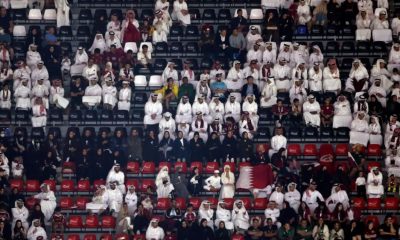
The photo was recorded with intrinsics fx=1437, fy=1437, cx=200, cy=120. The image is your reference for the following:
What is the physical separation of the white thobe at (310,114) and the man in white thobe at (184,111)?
373 cm

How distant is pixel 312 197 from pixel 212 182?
Result: 10.4 ft

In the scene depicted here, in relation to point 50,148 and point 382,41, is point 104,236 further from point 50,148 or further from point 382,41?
point 382,41

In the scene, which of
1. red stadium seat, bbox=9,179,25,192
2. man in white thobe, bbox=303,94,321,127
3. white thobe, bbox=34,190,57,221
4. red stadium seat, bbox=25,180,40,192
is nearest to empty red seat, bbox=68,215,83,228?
white thobe, bbox=34,190,57,221

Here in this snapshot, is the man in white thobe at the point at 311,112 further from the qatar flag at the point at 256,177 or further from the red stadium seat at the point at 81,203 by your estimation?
the red stadium seat at the point at 81,203

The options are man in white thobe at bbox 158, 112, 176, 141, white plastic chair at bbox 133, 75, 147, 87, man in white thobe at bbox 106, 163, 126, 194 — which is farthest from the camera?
white plastic chair at bbox 133, 75, 147, 87

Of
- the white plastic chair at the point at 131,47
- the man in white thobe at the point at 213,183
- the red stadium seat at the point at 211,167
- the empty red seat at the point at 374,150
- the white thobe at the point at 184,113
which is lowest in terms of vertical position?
the man in white thobe at the point at 213,183

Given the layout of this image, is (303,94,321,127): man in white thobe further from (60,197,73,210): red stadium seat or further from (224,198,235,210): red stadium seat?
(60,197,73,210): red stadium seat

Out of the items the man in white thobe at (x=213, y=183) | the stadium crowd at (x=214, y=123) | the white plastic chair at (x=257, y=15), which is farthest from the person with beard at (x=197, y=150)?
the white plastic chair at (x=257, y=15)

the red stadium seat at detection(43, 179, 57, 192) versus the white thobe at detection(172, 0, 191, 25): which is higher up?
the white thobe at detection(172, 0, 191, 25)

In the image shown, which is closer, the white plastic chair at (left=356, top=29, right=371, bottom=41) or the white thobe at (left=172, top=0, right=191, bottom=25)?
the white plastic chair at (left=356, top=29, right=371, bottom=41)

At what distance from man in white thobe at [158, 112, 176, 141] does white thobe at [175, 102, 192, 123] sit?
0.24 metres

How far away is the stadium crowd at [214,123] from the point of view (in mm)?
43844

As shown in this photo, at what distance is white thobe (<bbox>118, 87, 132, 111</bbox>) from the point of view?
1871 inches

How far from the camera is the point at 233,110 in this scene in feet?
153
